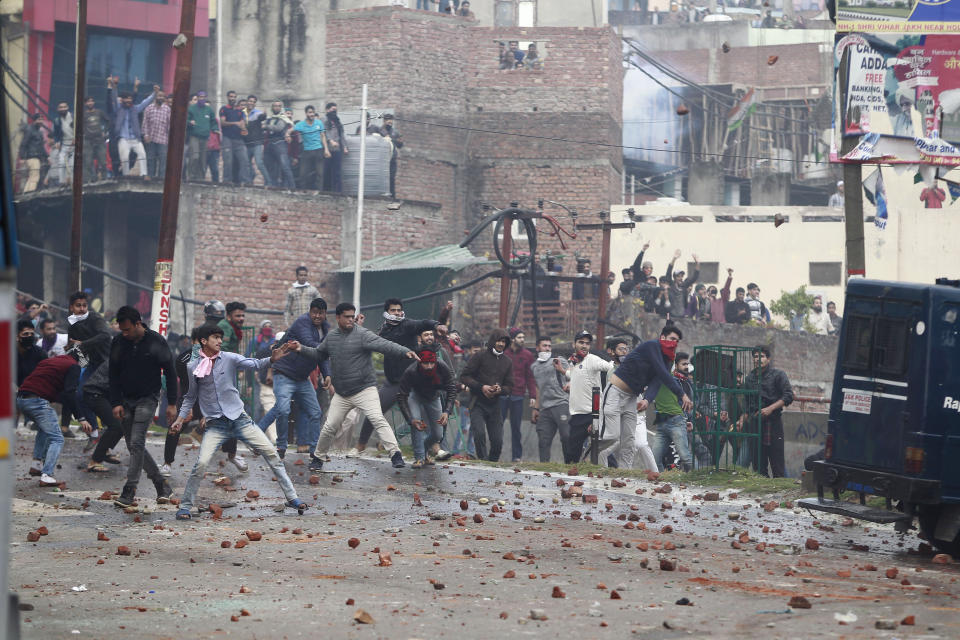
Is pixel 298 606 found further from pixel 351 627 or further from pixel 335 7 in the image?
pixel 335 7

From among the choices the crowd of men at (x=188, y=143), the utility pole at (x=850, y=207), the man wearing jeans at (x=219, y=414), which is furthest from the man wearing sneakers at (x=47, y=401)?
the crowd of men at (x=188, y=143)

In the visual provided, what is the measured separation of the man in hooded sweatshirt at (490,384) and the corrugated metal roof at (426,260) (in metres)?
15.0

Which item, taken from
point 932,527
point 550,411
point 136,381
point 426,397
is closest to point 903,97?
point 932,527

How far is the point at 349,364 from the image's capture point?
1424 centimetres

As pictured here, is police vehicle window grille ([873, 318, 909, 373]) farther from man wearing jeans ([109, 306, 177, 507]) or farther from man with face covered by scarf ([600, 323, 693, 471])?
man wearing jeans ([109, 306, 177, 507])

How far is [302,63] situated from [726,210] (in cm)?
1446

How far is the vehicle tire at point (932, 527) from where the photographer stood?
10.4m

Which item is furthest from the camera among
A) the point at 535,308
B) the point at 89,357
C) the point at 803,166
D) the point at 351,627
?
the point at 803,166

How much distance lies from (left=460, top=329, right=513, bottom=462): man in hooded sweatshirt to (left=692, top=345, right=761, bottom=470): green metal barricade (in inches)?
94.6

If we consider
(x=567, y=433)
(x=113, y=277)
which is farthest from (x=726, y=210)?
(x=567, y=433)

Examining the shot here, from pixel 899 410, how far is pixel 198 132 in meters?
23.3

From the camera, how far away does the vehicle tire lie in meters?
10.4

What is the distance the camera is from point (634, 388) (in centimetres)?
1551

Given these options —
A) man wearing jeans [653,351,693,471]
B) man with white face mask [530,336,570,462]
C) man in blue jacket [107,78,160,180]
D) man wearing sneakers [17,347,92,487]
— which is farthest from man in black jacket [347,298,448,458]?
man in blue jacket [107,78,160,180]
